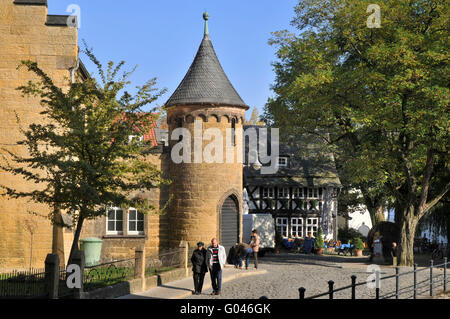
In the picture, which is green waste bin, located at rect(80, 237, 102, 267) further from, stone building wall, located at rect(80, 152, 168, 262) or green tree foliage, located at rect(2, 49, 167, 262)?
green tree foliage, located at rect(2, 49, 167, 262)

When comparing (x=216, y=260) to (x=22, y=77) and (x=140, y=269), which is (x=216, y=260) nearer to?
(x=140, y=269)

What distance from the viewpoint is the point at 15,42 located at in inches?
846

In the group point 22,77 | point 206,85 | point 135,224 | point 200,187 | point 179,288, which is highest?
point 206,85

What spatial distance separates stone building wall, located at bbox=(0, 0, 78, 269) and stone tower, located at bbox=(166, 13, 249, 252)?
5308 millimetres

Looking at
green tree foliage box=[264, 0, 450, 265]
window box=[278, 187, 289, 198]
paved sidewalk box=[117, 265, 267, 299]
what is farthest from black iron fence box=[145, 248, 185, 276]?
window box=[278, 187, 289, 198]

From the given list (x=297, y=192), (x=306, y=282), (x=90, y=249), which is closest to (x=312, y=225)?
(x=297, y=192)

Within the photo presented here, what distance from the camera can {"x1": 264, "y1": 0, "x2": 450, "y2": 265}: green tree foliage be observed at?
2311 cm

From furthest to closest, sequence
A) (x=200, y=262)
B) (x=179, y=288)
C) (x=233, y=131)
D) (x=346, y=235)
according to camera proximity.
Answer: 1. (x=346, y=235)
2. (x=233, y=131)
3. (x=179, y=288)
4. (x=200, y=262)

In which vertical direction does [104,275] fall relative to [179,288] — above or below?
above

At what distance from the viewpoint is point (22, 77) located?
846 inches

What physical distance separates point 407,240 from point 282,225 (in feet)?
59.6

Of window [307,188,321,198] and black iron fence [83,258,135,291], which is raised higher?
window [307,188,321,198]

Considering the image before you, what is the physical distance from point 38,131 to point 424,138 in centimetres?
1558
